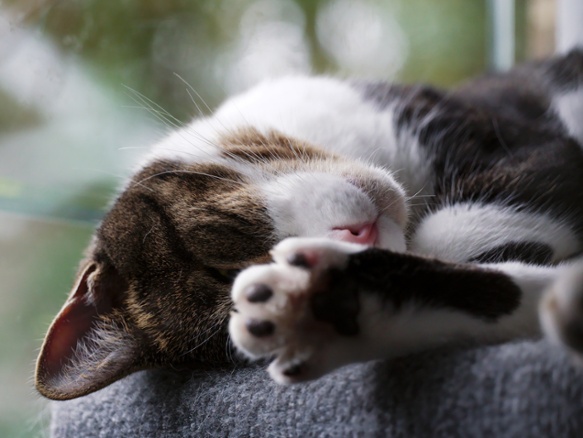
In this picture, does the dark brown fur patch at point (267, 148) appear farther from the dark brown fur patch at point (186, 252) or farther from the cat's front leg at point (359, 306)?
the cat's front leg at point (359, 306)

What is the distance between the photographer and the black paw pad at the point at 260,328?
0.67 meters

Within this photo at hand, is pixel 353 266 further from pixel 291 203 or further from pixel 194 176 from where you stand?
pixel 194 176

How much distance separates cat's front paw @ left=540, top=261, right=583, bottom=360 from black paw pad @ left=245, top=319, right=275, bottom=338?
0.29 meters

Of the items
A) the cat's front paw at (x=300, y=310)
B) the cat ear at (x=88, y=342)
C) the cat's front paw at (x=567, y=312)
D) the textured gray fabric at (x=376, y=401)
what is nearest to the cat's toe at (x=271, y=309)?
the cat's front paw at (x=300, y=310)

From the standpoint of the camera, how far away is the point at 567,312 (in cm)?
54

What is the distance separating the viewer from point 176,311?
1.00 metres

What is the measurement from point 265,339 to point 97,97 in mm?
1275

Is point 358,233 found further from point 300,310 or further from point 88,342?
point 88,342

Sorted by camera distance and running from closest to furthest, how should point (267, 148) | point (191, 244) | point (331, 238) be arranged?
point (331, 238) < point (191, 244) < point (267, 148)

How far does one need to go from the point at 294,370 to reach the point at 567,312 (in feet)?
0.98

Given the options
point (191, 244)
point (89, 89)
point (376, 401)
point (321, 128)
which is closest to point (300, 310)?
point (376, 401)

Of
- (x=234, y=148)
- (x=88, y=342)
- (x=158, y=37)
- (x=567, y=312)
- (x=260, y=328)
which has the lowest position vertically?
(x=88, y=342)

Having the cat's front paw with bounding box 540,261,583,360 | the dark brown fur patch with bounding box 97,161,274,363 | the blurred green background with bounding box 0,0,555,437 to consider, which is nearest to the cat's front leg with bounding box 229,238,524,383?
the cat's front paw with bounding box 540,261,583,360

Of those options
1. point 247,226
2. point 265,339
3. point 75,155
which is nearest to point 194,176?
point 247,226
